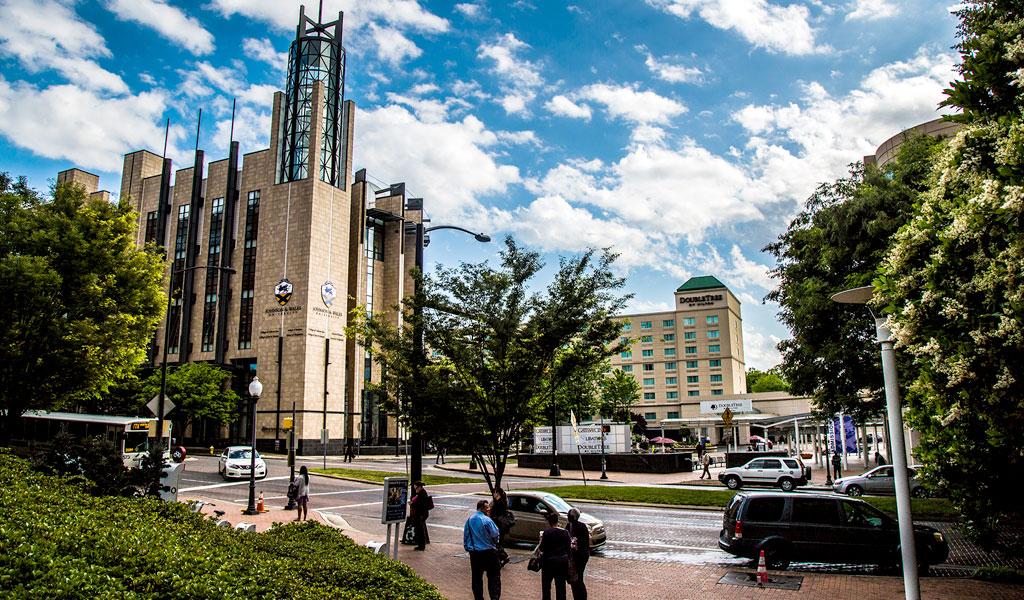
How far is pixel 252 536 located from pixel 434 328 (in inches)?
291

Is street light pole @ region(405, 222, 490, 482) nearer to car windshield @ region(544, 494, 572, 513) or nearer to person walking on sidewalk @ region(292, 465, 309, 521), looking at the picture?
car windshield @ region(544, 494, 572, 513)

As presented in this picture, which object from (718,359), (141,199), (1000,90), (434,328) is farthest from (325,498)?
(718,359)

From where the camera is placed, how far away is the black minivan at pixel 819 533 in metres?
12.8

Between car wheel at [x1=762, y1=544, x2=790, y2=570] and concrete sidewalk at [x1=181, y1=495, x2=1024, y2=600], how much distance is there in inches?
20.9

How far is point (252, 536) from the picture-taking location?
7680mm

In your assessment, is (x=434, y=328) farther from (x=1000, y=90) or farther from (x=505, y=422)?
(x=1000, y=90)

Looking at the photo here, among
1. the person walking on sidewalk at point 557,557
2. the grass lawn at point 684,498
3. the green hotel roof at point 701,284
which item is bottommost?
the grass lawn at point 684,498

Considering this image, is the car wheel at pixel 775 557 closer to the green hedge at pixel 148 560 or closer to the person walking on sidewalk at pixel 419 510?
the person walking on sidewalk at pixel 419 510

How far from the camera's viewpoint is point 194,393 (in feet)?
185

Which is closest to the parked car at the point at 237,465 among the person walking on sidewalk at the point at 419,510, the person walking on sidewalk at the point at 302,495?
the person walking on sidewalk at the point at 302,495

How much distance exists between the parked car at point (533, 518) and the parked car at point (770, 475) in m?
17.4

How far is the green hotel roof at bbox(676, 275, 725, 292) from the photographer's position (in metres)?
109

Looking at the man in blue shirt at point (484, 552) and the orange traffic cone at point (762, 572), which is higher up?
the man in blue shirt at point (484, 552)

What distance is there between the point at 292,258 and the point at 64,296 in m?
41.3
